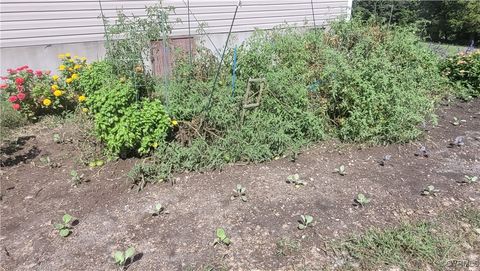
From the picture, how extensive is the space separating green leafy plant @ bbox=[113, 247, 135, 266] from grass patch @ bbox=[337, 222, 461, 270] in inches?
57.5

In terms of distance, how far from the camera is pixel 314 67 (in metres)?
4.79

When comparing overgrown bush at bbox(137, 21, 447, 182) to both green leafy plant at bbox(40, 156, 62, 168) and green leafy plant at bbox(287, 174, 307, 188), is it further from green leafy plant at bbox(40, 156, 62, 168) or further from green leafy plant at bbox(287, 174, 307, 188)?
green leafy plant at bbox(40, 156, 62, 168)

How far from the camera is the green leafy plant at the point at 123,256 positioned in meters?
2.43

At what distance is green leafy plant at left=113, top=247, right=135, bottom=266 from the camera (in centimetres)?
243

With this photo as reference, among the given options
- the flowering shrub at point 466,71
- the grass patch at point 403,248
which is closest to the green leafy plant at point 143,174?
the grass patch at point 403,248

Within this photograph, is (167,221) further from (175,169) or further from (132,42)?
(132,42)

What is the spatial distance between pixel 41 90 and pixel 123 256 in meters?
3.28

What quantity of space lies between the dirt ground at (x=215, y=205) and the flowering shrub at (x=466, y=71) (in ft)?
9.38

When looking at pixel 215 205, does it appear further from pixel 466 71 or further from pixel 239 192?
pixel 466 71

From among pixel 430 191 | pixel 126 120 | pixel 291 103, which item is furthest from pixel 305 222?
pixel 126 120

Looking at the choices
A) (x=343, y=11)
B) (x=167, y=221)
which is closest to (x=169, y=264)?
(x=167, y=221)

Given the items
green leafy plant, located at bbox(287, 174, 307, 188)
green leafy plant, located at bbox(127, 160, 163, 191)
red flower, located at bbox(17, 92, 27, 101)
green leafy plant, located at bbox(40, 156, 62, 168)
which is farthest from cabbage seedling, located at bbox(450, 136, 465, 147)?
red flower, located at bbox(17, 92, 27, 101)

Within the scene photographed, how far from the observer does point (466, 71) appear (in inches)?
263

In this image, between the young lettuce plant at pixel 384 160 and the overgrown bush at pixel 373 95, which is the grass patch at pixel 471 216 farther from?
the overgrown bush at pixel 373 95
